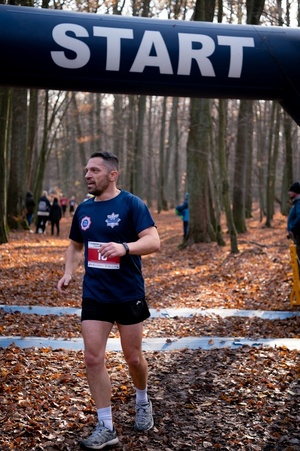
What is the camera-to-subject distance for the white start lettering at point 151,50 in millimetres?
5246

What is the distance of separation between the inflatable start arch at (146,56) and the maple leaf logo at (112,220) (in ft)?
4.74

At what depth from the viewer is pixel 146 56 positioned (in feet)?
17.6

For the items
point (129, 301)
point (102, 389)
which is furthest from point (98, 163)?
point (102, 389)

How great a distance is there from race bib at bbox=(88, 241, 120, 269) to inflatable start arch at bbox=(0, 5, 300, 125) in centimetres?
167

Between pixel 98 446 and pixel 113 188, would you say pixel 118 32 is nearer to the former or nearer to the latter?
pixel 113 188

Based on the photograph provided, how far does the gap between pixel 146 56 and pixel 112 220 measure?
1.62 meters

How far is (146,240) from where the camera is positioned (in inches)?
183

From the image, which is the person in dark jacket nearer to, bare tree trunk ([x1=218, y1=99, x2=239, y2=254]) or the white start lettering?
bare tree trunk ([x1=218, y1=99, x2=239, y2=254])

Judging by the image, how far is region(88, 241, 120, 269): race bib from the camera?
4668mm

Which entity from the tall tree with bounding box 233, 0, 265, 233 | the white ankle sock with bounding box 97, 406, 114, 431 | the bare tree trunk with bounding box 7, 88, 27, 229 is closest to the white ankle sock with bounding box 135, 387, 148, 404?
the white ankle sock with bounding box 97, 406, 114, 431

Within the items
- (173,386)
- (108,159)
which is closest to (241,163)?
(173,386)

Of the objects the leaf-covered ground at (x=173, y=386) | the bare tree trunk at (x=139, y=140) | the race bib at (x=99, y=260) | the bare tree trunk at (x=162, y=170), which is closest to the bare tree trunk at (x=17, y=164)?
the bare tree trunk at (x=139, y=140)

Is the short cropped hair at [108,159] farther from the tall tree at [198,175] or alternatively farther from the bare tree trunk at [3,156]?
the tall tree at [198,175]

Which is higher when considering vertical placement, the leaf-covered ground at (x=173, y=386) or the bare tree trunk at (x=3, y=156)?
the bare tree trunk at (x=3, y=156)
